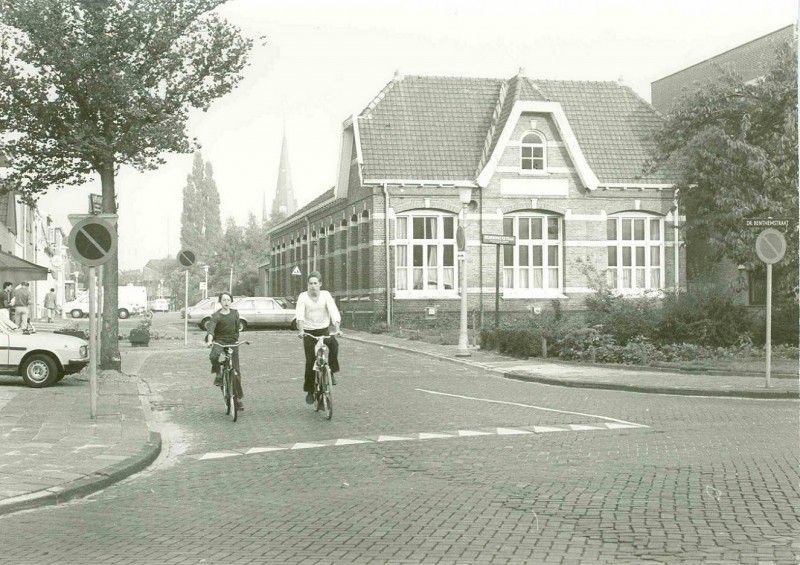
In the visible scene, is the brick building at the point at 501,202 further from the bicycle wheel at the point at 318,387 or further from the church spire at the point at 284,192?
the church spire at the point at 284,192

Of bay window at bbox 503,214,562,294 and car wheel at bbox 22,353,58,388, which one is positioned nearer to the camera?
car wheel at bbox 22,353,58,388

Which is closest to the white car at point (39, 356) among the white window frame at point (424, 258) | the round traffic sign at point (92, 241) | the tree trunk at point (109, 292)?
the tree trunk at point (109, 292)

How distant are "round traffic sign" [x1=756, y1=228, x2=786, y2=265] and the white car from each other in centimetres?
1133

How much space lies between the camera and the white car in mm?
17375

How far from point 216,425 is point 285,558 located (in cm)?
754

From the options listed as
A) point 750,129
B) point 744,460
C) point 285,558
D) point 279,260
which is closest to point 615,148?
point 750,129

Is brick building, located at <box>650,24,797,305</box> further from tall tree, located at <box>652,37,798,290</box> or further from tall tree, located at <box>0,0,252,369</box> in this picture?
tall tree, located at <box>0,0,252,369</box>

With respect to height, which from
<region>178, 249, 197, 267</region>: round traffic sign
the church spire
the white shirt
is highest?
the church spire

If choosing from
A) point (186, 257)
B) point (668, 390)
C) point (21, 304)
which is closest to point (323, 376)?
point (668, 390)

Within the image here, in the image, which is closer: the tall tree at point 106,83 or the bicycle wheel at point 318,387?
the bicycle wheel at point 318,387

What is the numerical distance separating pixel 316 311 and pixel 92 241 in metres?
3.02

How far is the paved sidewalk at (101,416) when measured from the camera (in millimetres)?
9078

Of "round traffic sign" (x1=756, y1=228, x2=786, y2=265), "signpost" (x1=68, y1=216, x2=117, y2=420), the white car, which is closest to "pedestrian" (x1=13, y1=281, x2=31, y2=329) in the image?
the white car

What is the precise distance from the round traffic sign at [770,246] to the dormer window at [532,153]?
2253cm
